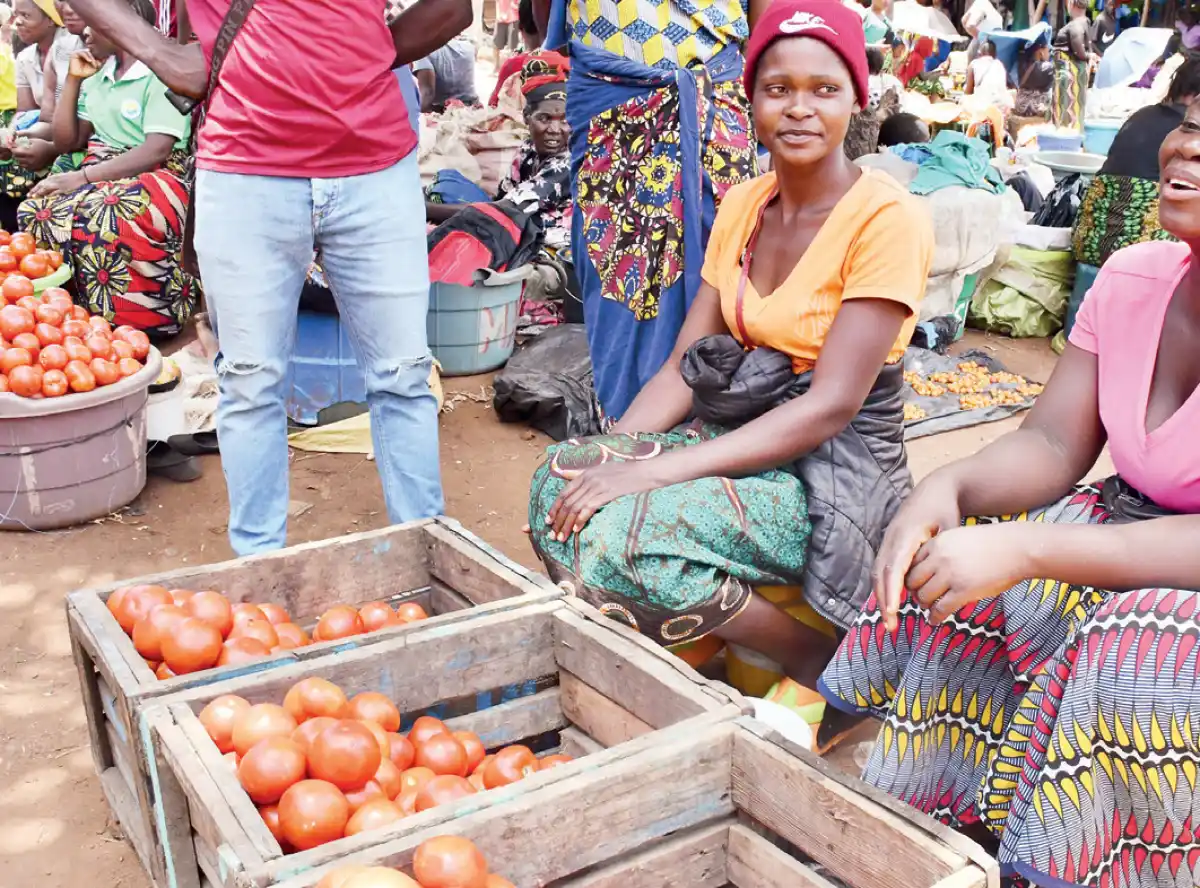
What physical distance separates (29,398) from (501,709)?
7.45 ft

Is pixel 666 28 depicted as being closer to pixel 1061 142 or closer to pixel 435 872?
pixel 435 872

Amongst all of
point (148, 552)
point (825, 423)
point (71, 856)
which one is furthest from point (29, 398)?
point (825, 423)

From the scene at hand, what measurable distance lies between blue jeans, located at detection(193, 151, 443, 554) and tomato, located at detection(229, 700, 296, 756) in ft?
4.20

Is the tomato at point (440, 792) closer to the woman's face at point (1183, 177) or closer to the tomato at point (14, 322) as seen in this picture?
the woman's face at point (1183, 177)

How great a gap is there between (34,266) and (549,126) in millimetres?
2725

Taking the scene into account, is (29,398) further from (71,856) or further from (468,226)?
(468,226)

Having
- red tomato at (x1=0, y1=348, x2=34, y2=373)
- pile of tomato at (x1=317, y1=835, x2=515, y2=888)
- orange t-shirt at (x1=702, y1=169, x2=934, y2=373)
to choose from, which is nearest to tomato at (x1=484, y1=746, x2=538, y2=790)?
pile of tomato at (x1=317, y1=835, x2=515, y2=888)

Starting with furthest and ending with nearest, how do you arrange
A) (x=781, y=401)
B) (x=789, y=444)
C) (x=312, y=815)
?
1. (x=781, y=401)
2. (x=789, y=444)
3. (x=312, y=815)

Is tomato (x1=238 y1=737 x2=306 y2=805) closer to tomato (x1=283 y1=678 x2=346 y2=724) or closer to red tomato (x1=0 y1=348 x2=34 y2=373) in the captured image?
tomato (x1=283 y1=678 x2=346 y2=724)

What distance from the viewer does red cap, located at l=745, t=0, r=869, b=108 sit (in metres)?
2.32

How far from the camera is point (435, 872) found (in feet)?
4.36

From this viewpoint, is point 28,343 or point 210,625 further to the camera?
point 28,343

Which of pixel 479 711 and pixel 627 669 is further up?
pixel 627 669

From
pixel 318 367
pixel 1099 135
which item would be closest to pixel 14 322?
pixel 318 367
